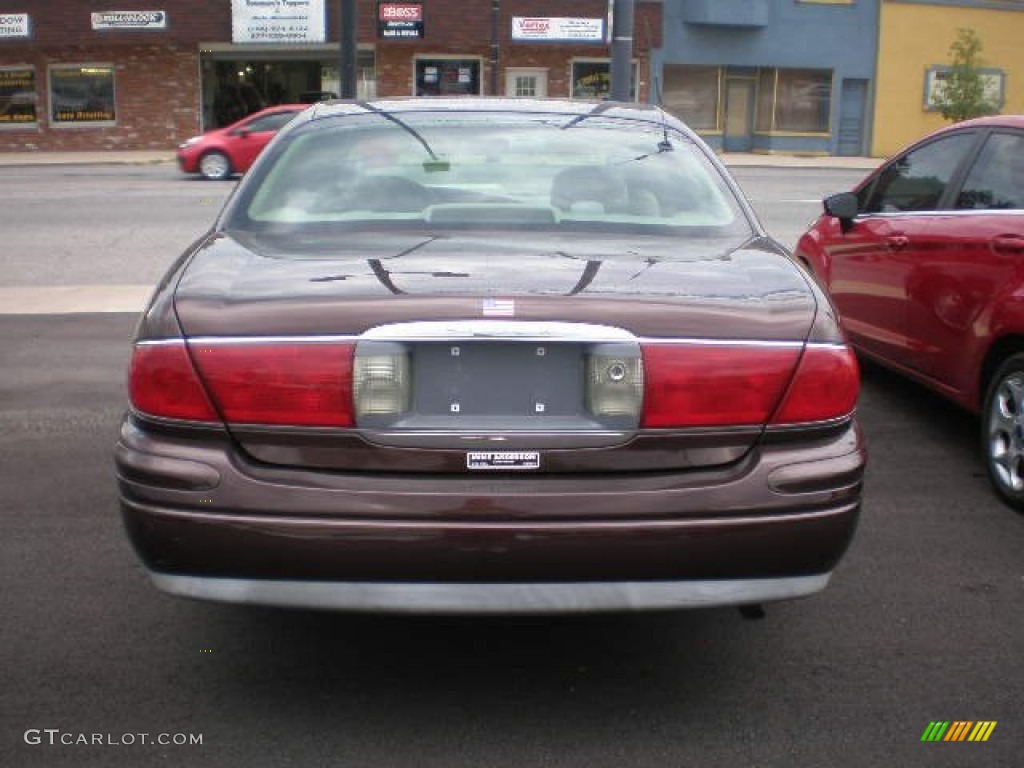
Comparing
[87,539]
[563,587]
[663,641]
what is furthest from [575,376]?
[87,539]

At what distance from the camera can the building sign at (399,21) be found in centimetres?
3416

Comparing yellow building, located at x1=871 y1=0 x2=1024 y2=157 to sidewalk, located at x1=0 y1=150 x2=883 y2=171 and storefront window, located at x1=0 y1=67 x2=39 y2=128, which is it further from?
storefront window, located at x1=0 y1=67 x2=39 y2=128

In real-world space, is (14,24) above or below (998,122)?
above

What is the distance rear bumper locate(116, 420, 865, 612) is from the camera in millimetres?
3043

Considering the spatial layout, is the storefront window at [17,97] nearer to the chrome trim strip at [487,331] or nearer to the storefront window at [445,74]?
the storefront window at [445,74]

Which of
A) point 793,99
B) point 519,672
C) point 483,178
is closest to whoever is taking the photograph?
point 519,672

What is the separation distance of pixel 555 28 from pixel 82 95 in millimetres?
13029

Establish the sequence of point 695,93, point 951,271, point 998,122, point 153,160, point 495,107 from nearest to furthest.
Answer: point 495,107, point 951,271, point 998,122, point 153,160, point 695,93

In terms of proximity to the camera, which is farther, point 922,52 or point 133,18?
point 922,52

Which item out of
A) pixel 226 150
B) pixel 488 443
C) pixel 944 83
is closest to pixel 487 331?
pixel 488 443

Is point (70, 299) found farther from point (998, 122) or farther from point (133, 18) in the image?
point (133, 18)

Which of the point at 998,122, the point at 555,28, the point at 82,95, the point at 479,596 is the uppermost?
the point at 555,28

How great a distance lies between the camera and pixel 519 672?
12.2 feet

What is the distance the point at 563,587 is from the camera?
3.09 m
